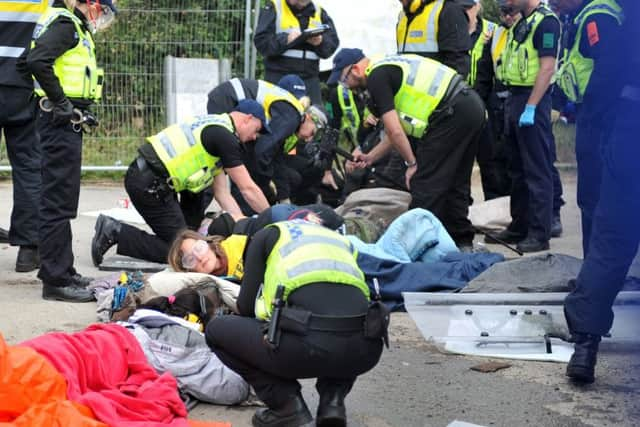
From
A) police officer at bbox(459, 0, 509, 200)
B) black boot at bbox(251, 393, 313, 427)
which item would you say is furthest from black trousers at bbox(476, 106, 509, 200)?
black boot at bbox(251, 393, 313, 427)

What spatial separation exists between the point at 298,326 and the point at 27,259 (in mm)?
3592

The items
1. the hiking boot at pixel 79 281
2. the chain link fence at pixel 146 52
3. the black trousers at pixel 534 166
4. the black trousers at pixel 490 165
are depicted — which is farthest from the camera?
the chain link fence at pixel 146 52

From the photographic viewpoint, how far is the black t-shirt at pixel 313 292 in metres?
3.69

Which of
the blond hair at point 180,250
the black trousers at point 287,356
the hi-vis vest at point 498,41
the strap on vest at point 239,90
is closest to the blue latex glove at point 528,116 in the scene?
the hi-vis vest at point 498,41

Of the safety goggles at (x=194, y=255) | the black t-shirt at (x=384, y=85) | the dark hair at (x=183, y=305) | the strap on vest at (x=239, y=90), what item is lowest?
the dark hair at (x=183, y=305)

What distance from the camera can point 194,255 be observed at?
18.1ft

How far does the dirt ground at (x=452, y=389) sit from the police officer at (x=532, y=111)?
2.37 metres

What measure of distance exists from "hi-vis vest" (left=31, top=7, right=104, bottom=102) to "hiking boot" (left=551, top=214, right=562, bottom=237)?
3.99m

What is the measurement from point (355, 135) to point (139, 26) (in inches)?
103

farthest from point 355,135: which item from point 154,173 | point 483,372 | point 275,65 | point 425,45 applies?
point 483,372

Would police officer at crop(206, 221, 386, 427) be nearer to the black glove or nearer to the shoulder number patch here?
the shoulder number patch

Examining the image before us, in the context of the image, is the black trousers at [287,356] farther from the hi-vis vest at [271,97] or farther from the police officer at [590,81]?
the hi-vis vest at [271,97]

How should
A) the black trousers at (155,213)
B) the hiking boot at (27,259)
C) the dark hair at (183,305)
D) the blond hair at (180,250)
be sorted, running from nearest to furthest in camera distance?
the dark hair at (183,305) → the blond hair at (180,250) → the black trousers at (155,213) → the hiking boot at (27,259)

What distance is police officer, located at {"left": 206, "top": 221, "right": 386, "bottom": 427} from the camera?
3679 millimetres
